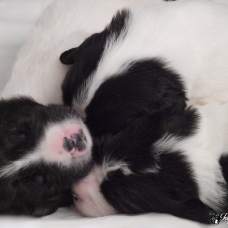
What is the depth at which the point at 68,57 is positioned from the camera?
2178mm

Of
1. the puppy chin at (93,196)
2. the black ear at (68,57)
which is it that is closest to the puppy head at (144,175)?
the puppy chin at (93,196)

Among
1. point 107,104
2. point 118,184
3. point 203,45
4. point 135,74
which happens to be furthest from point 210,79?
point 118,184

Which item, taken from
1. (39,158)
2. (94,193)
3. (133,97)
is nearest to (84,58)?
(133,97)

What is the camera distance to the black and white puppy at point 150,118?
6.09ft

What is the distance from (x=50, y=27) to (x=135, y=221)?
4.25ft

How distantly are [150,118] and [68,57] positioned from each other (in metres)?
0.55

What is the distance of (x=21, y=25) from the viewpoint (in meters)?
3.24

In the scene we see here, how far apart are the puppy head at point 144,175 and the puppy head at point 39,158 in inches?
3.8

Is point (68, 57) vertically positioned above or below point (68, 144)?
above

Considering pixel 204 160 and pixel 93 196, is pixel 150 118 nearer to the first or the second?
pixel 204 160

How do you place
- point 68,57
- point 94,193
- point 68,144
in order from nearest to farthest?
point 68,144 < point 94,193 < point 68,57

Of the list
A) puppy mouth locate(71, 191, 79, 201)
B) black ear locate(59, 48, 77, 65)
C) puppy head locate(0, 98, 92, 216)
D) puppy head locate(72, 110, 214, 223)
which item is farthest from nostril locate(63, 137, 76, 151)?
black ear locate(59, 48, 77, 65)

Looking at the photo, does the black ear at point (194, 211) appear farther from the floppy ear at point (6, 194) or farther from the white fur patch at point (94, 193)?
the floppy ear at point (6, 194)

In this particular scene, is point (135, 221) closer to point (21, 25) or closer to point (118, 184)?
point (118, 184)
